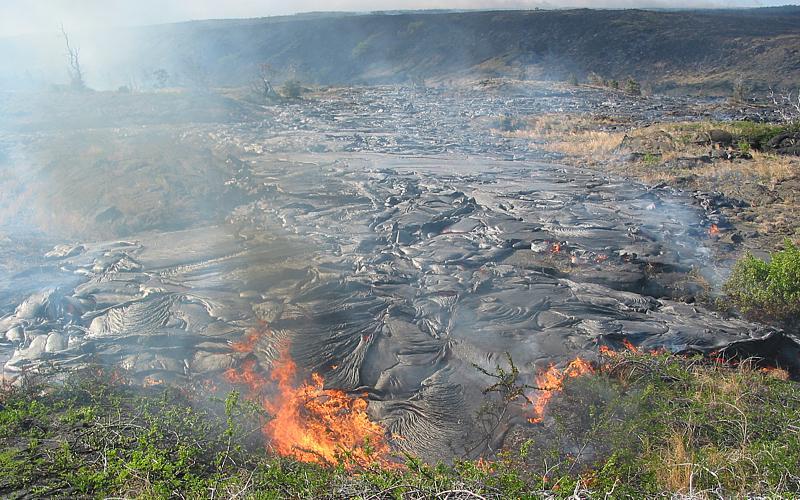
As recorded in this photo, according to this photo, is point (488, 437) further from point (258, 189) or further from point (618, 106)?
point (618, 106)

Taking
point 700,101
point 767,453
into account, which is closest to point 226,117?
point 767,453

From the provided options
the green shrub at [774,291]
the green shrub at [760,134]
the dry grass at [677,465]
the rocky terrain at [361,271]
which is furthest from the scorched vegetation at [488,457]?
the green shrub at [760,134]

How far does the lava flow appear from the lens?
480 cm

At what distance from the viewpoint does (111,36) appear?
103 m

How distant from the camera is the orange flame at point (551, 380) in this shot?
4972mm

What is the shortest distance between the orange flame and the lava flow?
4.97 ft

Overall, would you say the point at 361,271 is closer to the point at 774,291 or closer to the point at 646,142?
the point at 774,291

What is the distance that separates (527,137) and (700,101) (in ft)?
59.0

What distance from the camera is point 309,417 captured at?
5320 millimetres

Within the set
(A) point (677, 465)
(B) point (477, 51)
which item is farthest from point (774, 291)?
(B) point (477, 51)

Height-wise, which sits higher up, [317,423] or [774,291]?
[774,291]

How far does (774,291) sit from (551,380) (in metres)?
3.71

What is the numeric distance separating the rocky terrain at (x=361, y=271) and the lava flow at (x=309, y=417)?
114 mm

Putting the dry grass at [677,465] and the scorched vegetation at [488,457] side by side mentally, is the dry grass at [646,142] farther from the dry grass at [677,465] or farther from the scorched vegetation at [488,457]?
the dry grass at [677,465]
